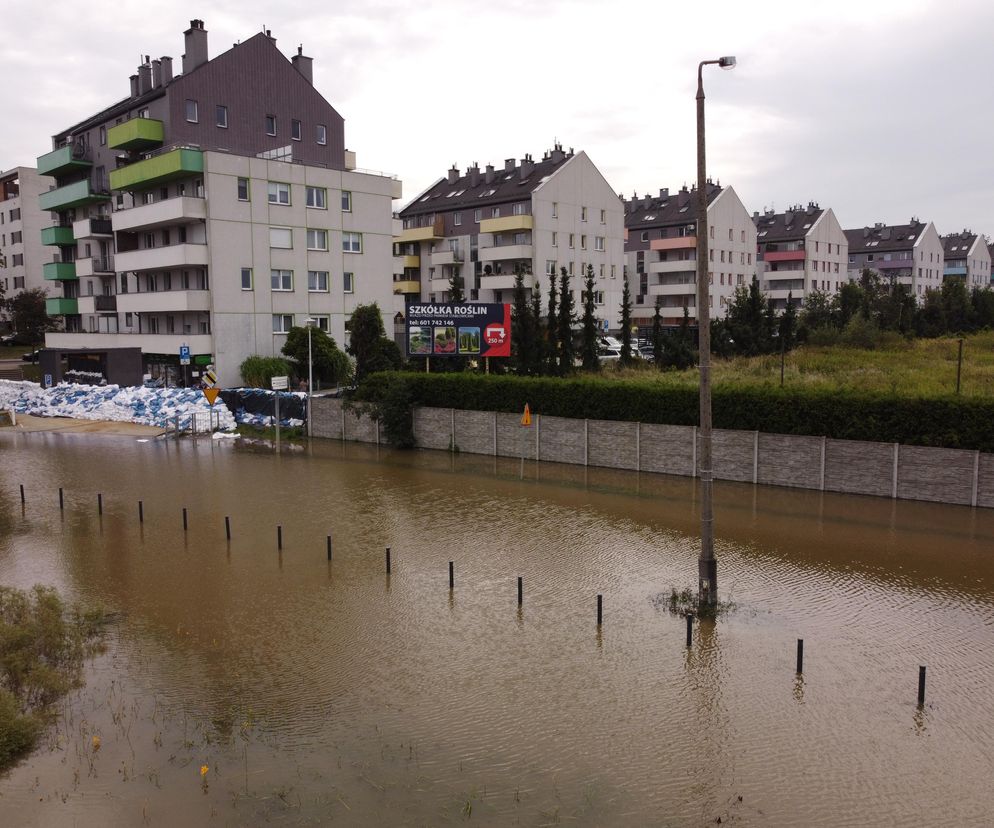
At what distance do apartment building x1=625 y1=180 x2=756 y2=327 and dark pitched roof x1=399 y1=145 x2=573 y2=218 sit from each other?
14.2 meters

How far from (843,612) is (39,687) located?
13.0 metres

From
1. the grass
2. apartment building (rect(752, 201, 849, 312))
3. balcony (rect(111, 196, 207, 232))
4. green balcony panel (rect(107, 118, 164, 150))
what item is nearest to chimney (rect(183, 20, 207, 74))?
green balcony panel (rect(107, 118, 164, 150))

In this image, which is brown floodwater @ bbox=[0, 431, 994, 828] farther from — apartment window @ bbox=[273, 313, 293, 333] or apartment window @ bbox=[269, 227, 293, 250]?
apartment window @ bbox=[269, 227, 293, 250]

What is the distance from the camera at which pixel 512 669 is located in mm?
12734

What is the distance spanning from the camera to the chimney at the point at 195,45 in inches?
2000

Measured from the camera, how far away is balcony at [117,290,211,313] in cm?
4634

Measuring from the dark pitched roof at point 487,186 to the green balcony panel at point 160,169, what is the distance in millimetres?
27254

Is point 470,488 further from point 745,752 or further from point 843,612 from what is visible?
point 745,752

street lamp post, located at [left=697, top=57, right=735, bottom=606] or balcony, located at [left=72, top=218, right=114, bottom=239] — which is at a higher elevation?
balcony, located at [left=72, top=218, right=114, bottom=239]

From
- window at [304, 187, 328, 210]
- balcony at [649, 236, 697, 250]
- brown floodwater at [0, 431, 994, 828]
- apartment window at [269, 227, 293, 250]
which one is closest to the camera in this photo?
brown floodwater at [0, 431, 994, 828]

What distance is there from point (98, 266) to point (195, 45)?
51.8ft

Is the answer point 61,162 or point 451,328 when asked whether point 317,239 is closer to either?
point 451,328

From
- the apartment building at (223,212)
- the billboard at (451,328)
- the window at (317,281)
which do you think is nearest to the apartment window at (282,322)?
the apartment building at (223,212)

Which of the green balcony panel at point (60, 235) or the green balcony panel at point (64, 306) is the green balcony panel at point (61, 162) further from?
the green balcony panel at point (64, 306)
